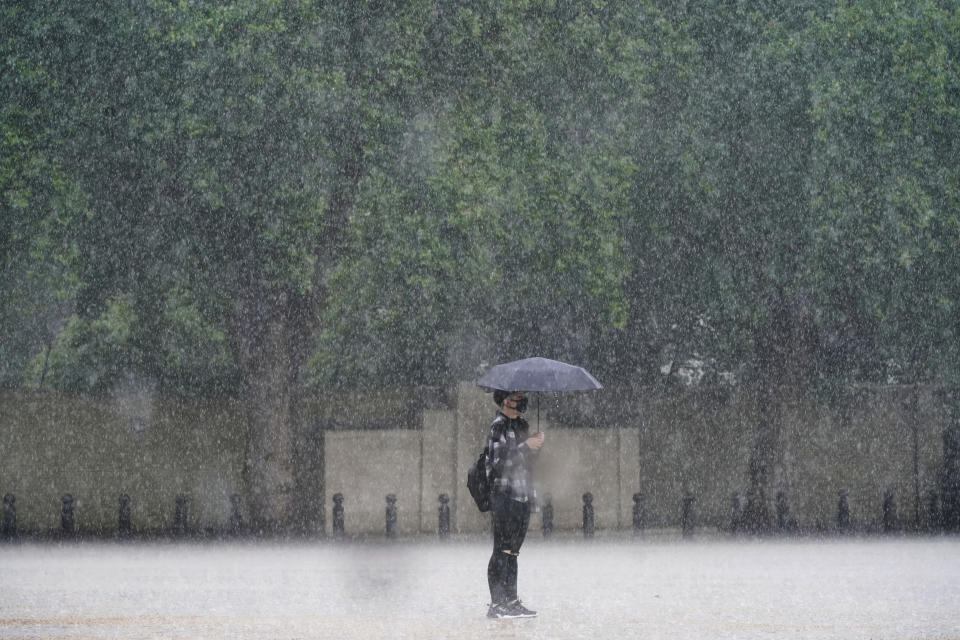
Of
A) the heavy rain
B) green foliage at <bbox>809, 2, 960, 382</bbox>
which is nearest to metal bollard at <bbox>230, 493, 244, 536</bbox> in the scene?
the heavy rain

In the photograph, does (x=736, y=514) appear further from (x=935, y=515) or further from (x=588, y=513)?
(x=935, y=515)

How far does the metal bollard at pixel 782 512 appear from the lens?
2652 cm

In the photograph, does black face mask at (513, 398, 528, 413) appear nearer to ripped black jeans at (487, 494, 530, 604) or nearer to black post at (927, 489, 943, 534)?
ripped black jeans at (487, 494, 530, 604)

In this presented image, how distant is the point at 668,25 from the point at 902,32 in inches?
147

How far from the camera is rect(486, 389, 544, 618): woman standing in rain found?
12.5m

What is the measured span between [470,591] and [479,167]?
1061 cm

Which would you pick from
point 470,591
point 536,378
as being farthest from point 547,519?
point 536,378

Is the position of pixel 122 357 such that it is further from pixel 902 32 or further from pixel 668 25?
pixel 902 32

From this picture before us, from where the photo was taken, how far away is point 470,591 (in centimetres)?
1542

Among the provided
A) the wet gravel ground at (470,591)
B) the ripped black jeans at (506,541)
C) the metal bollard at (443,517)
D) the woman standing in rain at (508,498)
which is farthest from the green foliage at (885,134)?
the ripped black jeans at (506,541)

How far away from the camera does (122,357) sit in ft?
108

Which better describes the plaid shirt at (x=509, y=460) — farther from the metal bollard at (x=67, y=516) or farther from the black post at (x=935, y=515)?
the black post at (x=935, y=515)

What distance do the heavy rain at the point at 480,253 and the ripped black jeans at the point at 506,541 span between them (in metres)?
6.82

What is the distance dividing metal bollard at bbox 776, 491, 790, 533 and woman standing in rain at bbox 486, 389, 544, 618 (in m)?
14.5
